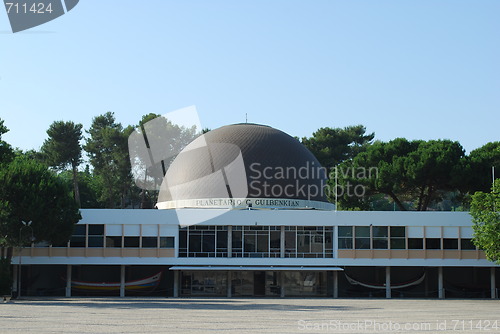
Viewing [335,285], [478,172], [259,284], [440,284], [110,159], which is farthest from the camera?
[110,159]

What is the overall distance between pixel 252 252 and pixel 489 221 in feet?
48.7

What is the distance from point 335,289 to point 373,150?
1576 centimetres

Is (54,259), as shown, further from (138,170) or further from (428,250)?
Answer: (138,170)

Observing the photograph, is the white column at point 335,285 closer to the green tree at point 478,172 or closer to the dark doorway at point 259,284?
the dark doorway at point 259,284

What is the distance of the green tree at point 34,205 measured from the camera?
41938 millimetres

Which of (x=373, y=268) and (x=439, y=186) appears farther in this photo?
(x=439, y=186)

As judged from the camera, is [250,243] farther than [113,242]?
Yes

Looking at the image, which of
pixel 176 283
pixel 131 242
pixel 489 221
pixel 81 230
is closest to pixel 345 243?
pixel 489 221

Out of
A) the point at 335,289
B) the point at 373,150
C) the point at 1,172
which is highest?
the point at 373,150

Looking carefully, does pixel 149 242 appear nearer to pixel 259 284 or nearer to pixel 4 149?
pixel 259 284

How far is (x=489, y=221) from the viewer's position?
143 ft

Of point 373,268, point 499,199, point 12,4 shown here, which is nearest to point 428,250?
point 373,268

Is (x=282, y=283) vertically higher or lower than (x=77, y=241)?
lower

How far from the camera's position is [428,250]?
164 feet
